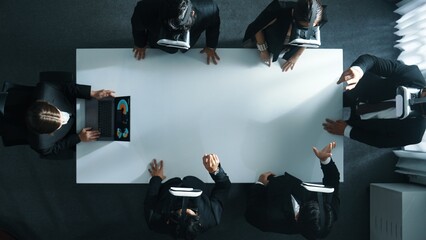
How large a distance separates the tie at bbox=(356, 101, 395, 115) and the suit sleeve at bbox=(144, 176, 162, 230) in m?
1.16

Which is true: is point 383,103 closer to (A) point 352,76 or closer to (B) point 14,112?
(A) point 352,76

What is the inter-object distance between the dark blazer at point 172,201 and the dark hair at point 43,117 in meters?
0.56

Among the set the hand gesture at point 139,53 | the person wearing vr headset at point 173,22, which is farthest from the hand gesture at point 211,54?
the hand gesture at point 139,53

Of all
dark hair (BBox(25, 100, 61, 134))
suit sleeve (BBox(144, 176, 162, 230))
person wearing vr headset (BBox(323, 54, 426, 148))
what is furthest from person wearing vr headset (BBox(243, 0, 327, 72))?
dark hair (BBox(25, 100, 61, 134))

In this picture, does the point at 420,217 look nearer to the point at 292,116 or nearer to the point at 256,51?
the point at 292,116

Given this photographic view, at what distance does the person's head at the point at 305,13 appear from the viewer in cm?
136

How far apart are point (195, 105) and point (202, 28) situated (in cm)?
41

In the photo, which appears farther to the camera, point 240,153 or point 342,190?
point 342,190

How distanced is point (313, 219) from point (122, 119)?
108cm

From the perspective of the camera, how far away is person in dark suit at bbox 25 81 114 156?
57.6 inches

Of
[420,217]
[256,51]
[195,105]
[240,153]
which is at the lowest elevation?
[420,217]

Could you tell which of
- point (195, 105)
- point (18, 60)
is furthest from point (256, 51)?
point (18, 60)

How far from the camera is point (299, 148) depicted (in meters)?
Result: 1.82

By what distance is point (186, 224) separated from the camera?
151 cm
